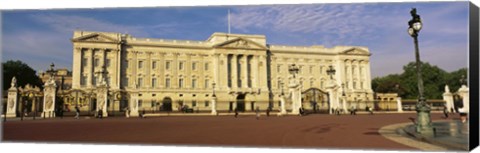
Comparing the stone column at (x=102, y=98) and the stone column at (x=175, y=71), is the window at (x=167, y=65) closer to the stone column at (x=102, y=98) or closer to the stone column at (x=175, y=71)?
the stone column at (x=175, y=71)

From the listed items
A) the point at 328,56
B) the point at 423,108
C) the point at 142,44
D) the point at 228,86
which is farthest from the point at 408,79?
the point at 423,108

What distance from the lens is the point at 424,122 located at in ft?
38.9

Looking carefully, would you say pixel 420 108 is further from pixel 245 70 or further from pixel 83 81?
pixel 83 81

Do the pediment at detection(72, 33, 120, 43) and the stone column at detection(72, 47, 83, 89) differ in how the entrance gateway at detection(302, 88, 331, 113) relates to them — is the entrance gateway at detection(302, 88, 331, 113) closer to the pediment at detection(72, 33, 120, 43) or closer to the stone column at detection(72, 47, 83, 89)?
the pediment at detection(72, 33, 120, 43)

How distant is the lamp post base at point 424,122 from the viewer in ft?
38.4

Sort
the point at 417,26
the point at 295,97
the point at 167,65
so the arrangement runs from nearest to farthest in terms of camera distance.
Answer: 1. the point at 417,26
2. the point at 295,97
3. the point at 167,65

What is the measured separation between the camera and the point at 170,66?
58.0 meters

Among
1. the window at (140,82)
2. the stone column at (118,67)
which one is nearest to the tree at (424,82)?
the window at (140,82)

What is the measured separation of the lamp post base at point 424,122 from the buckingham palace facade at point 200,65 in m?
43.2

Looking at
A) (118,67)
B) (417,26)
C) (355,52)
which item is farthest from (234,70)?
(417,26)

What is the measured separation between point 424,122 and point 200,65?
A: 160 ft

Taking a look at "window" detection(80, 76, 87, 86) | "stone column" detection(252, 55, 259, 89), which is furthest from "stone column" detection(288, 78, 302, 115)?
"window" detection(80, 76, 87, 86)

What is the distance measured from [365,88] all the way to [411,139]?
185ft

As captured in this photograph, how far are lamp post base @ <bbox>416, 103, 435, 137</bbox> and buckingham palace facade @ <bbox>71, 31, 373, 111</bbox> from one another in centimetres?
4316
